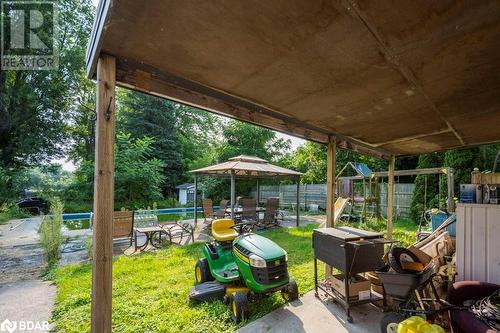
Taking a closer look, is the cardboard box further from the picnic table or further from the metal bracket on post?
the picnic table

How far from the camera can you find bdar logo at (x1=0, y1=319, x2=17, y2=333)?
2.60 meters

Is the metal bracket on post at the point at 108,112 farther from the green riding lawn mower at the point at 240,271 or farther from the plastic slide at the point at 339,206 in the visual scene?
the plastic slide at the point at 339,206

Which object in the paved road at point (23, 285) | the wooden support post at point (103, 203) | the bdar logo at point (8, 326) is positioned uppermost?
the wooden support post at point (103, 203)

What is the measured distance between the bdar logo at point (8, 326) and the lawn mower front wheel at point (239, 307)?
2.39 meters

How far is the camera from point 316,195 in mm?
14781

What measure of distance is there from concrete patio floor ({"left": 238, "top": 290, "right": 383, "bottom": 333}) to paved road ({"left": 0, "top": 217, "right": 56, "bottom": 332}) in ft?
8.08

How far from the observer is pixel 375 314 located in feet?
9.66

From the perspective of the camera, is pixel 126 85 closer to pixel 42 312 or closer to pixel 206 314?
pixel 206 314

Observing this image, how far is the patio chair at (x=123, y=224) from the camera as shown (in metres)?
5.59

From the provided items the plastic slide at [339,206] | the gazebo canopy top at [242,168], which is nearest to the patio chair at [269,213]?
the gazebo canopy top at [242,168]

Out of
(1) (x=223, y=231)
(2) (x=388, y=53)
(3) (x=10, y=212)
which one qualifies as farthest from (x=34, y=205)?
(2) (x=388, y=53)

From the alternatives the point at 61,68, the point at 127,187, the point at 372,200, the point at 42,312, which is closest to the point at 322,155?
the point at 372,200

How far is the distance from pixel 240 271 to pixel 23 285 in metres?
3.54

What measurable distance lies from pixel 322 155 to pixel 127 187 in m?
12.3
